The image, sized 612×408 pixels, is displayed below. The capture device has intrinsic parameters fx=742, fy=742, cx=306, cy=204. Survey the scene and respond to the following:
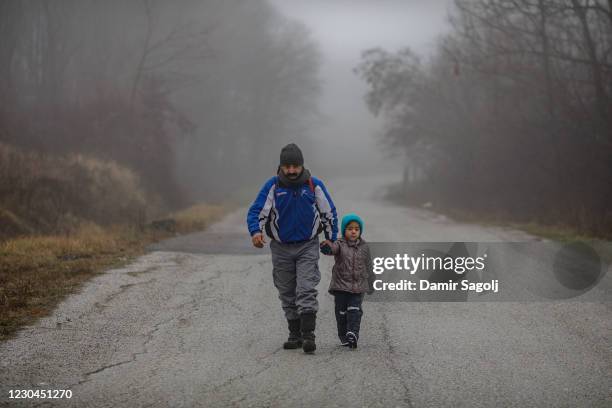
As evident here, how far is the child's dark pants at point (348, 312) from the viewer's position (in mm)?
6758

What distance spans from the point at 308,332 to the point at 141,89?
27.4m

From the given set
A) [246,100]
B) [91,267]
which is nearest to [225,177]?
[246,100]

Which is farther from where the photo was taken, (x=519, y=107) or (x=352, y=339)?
(x=519, y=107)

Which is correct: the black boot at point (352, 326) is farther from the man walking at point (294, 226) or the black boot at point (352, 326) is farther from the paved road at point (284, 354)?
the man walking at point (294, 226)

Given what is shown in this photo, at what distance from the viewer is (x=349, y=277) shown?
681cm

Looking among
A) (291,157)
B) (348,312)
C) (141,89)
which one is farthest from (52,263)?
(141,89)

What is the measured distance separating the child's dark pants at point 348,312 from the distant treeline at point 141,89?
11.8m

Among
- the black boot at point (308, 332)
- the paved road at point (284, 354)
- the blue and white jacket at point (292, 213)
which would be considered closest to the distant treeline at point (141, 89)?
the paved road at point (284, 354)

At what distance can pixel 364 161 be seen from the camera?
9594 centimetres

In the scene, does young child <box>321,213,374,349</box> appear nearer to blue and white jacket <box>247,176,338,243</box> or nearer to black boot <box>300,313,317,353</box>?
blue and white jacket <box>247,176,338,243</box>

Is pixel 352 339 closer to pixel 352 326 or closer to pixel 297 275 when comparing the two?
pixel 352 326

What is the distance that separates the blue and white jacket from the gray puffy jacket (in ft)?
0.51

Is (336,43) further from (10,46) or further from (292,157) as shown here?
(292,157)

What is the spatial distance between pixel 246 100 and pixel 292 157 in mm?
47937
